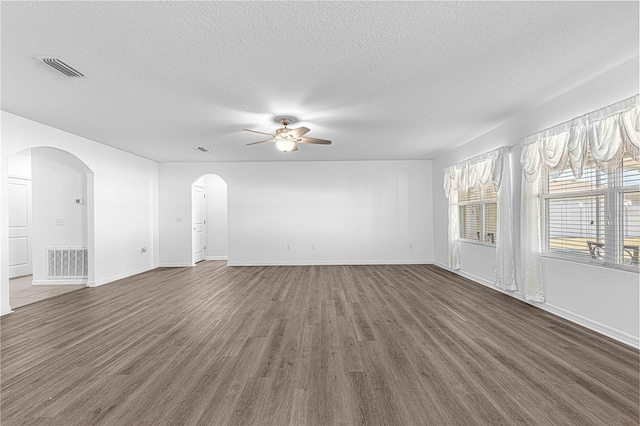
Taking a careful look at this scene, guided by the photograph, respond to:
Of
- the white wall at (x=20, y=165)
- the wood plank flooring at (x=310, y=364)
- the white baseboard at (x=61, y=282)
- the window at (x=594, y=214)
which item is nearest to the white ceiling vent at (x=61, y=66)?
the wood plank flooring at (x=310, y=364)

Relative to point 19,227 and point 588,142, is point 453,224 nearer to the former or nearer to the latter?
point 588,142

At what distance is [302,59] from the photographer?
2578 mm

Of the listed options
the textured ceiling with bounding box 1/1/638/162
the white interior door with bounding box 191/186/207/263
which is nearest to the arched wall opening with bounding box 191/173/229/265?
the white interior door with bounding box 191/186/207/263

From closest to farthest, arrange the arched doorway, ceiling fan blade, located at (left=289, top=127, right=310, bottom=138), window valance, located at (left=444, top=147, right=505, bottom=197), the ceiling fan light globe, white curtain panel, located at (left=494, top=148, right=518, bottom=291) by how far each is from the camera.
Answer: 1. ceiling fan blade, located at (left=289, top=127, right=310, bottom=138)
2. the ceiling fan light globe
3. white curtain panel, located at (left=494, top=148, right=518, bottom=291)
4. window valance, located at (left=444, top=147, right=505, bottom=197)
5. the arched doorway

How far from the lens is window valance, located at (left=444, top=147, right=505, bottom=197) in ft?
15.0

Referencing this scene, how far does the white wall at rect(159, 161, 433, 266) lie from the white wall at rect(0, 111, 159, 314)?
1.62ft

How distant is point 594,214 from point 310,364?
11.2ft

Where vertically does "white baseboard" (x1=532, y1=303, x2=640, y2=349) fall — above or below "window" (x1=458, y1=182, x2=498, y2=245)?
below

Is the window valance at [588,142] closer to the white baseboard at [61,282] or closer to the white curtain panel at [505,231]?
the white curtain panel at [505,231]

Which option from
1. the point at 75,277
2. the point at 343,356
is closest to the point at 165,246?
the point at 75,277

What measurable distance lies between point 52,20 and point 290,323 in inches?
131

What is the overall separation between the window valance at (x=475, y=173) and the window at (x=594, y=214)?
851 mm

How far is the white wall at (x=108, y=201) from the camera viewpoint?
154 inches

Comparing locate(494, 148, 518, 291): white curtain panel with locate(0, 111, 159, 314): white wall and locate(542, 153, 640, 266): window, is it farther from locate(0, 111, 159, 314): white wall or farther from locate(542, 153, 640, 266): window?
locate(0, 111, 159, 314): white wall
